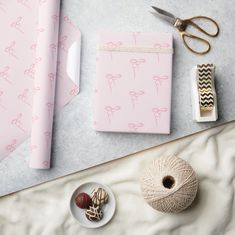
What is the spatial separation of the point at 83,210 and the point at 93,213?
0.9 inches

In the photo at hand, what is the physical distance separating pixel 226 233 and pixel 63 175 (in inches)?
11.6

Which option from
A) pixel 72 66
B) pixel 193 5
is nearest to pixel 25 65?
pixel 72 66

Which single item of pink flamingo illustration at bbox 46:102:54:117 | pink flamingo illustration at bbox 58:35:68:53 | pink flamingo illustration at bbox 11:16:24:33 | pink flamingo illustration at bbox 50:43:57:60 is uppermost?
pink flamingo illustration at bbox 11:16:24:33

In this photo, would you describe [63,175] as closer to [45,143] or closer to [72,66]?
[45,143]

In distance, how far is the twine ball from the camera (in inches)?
26.3

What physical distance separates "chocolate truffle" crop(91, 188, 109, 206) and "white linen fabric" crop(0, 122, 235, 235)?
0.02 metres

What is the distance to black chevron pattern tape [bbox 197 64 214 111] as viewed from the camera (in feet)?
A: 2.31

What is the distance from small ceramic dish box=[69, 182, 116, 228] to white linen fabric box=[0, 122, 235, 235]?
1 cm

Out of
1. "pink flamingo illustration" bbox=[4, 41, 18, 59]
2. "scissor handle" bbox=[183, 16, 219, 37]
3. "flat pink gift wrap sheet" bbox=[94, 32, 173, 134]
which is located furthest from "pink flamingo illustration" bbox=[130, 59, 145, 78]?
"pink flamingo illustration" bbox=[4, 41, 18, 59]

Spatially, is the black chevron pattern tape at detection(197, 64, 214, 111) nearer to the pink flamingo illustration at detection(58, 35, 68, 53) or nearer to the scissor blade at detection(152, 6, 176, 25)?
the scissor blade at detection(152, 6, 176, 25)

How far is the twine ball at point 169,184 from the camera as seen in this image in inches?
26.3

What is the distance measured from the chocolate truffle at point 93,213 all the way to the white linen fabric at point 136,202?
0.09 ft

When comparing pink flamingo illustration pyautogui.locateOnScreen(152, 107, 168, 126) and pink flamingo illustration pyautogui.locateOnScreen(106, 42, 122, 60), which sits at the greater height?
pink flamingo illustration pyautogui.locateOnScreen(106, 42, 122, 60)

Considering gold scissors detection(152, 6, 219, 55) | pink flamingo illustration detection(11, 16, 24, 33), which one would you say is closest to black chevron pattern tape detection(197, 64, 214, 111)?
gold scissors detection(152, 6, 219, 55)
